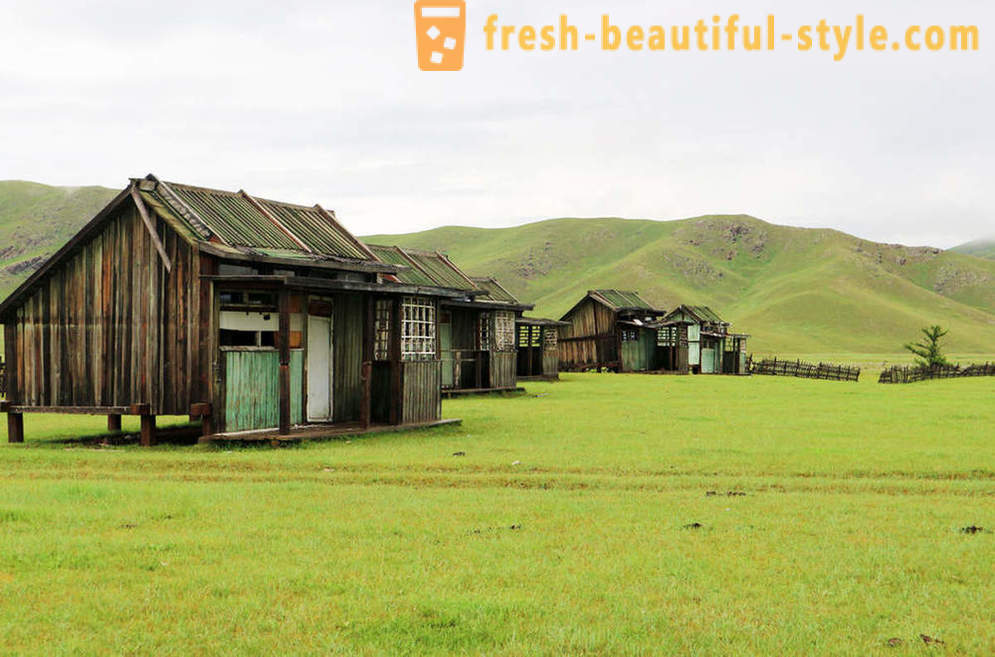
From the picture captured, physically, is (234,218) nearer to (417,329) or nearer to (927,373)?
(417,329)

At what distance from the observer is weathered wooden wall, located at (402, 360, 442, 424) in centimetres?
2258

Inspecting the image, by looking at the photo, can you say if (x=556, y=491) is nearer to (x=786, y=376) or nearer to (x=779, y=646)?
(x=779, y=646)

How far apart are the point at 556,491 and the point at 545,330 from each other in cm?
3809

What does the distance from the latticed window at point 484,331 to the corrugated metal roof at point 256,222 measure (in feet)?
43.2

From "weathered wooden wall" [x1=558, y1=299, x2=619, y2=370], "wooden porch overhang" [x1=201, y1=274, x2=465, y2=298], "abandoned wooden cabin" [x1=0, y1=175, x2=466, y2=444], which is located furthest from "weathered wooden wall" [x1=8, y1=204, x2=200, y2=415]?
"weathered wooden wall" [x1=558, y1=299, x2=619, y2=370]

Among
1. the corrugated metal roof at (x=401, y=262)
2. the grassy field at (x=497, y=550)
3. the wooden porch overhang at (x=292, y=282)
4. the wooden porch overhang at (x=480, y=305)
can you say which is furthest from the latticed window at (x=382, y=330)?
the corrugated metal roof at (x=401, y=262)

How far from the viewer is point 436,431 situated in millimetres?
22516

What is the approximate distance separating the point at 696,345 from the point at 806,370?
8721mm

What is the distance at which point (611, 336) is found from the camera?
68.6m

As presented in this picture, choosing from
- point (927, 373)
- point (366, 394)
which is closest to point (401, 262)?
point (366, 394)

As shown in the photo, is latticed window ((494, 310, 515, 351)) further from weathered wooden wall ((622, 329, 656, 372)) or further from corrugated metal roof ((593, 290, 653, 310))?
weathered wooden wall ((622, 329, 656, 372))

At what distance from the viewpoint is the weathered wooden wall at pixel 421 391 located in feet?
74.1

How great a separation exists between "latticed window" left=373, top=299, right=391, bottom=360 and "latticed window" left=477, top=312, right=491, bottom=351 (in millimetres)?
15640

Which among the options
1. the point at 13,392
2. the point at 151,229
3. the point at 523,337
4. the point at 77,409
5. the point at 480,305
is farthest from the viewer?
the point at 523,337
